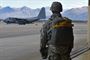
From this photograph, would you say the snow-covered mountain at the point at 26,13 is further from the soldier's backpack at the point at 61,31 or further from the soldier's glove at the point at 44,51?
the soldier's backpack at the point at 61,31

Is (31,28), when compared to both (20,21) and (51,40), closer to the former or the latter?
(20,21)

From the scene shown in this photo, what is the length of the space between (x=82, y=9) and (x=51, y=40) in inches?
1004

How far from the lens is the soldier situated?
4254mm

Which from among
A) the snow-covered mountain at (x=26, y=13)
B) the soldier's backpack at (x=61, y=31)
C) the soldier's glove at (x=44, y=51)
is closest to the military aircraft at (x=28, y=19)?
the snow-covered mountain at (x=26, y=13)

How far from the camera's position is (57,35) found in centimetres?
425

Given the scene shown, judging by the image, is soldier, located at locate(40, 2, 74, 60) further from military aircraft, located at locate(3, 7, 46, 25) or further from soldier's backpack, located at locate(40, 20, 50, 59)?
military aircraft, located at locate(3, 7, 46, 25)

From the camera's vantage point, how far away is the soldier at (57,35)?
425 centimetres

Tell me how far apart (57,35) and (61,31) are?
0.08 m

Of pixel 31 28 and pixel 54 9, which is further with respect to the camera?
pixel 31 28

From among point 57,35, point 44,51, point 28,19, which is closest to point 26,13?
point 28,19

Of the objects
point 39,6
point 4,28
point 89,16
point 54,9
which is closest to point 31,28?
point 4,28

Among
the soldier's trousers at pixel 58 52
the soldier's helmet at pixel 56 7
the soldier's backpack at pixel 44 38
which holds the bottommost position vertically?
the soldier's trousers at pixel 58 52

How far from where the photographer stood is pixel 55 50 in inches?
170

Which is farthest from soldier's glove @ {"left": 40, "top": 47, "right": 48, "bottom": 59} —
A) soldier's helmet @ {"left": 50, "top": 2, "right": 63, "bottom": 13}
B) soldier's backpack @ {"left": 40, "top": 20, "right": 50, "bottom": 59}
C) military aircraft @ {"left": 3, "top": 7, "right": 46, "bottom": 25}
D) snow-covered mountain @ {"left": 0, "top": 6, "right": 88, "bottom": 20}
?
military aircraft @ {"left": 3, "top": 7, "right": 46, "bottom": 25}
